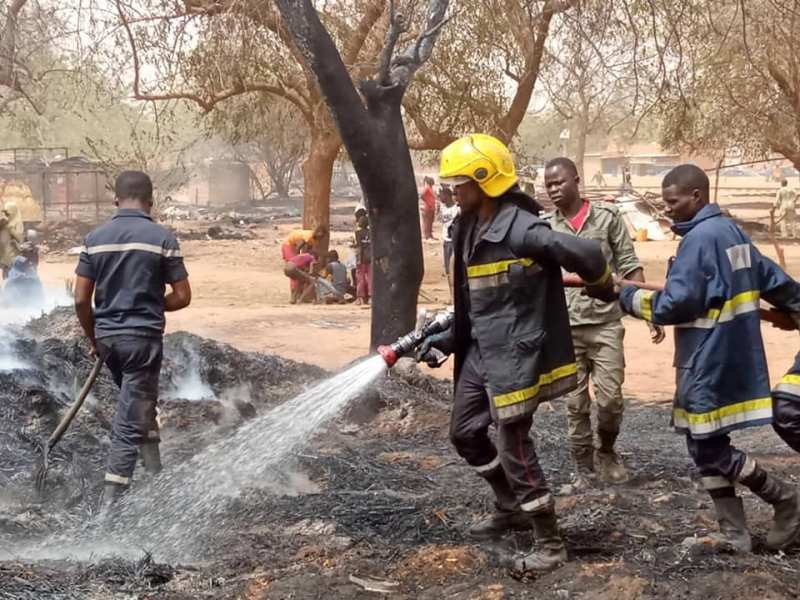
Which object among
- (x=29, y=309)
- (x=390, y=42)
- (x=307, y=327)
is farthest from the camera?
(x=29, y=309)

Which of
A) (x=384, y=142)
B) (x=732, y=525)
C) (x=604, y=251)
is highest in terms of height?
(x=384, y=142)

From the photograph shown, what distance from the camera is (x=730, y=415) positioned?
4.04m

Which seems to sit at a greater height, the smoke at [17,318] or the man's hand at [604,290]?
the man's hand at [604,290]

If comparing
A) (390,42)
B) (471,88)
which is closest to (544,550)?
Result: (390,42)

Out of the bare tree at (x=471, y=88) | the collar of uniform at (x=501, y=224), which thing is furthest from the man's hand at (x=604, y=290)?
the bare tree at (x=471, y=88)

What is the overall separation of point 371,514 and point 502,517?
2.28ft

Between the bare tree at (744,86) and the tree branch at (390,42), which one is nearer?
the tree branch at (390,42)

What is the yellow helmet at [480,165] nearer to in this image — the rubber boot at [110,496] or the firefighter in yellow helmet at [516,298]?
the firefighter in yellow helmet at [516,298]

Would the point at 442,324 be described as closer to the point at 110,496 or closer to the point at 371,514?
the point at 371,514

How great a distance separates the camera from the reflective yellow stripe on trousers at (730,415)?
403 cm

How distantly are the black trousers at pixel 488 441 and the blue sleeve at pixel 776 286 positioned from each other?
3.61 ft

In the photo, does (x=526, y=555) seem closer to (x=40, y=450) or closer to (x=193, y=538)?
(x=193, y=538)

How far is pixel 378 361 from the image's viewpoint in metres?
5.18

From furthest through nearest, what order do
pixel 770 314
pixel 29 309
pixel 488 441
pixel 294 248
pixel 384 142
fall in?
1. pixel 294 248
2. pixel 29 309
3. pixel 384 142
4. pixel 488 441
5. pixel 770 314
